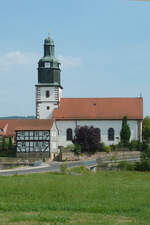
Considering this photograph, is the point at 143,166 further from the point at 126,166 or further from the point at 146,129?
the point at 146,129

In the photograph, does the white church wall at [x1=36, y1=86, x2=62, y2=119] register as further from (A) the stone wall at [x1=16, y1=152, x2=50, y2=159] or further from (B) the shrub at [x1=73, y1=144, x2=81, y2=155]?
(B) the shrub at [x1=73, y1=144, x2=81, y2=155]

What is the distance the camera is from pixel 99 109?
56.1 metres

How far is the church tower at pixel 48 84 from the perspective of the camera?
55375 millimetres

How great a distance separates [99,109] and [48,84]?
→ 7565 mm

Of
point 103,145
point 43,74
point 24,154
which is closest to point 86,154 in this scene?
point 103,145

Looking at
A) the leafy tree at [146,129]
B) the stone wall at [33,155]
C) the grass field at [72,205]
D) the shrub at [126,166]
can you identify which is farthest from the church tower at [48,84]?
the grass field at [72,205]

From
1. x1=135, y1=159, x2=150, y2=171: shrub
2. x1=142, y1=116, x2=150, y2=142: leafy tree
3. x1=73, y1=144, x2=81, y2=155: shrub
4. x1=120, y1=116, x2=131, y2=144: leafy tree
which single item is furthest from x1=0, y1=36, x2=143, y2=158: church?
x1=135, y1=159, x2=150, y2=171: shrub

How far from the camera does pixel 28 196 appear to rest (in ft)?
46.9

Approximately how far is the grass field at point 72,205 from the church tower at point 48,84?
1539 inches

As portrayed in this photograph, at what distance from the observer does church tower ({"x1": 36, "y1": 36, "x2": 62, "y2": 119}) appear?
55375 millimetres

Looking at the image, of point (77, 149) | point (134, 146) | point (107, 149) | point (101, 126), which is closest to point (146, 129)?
point (101, 126)

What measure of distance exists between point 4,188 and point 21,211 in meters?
4.80

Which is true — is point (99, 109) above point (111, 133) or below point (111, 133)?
above

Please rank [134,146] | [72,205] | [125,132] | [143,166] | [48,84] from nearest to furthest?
1. [72,205]
2. [143,166]
3. [134,146]
4. [125,132]
5. [48,84]
